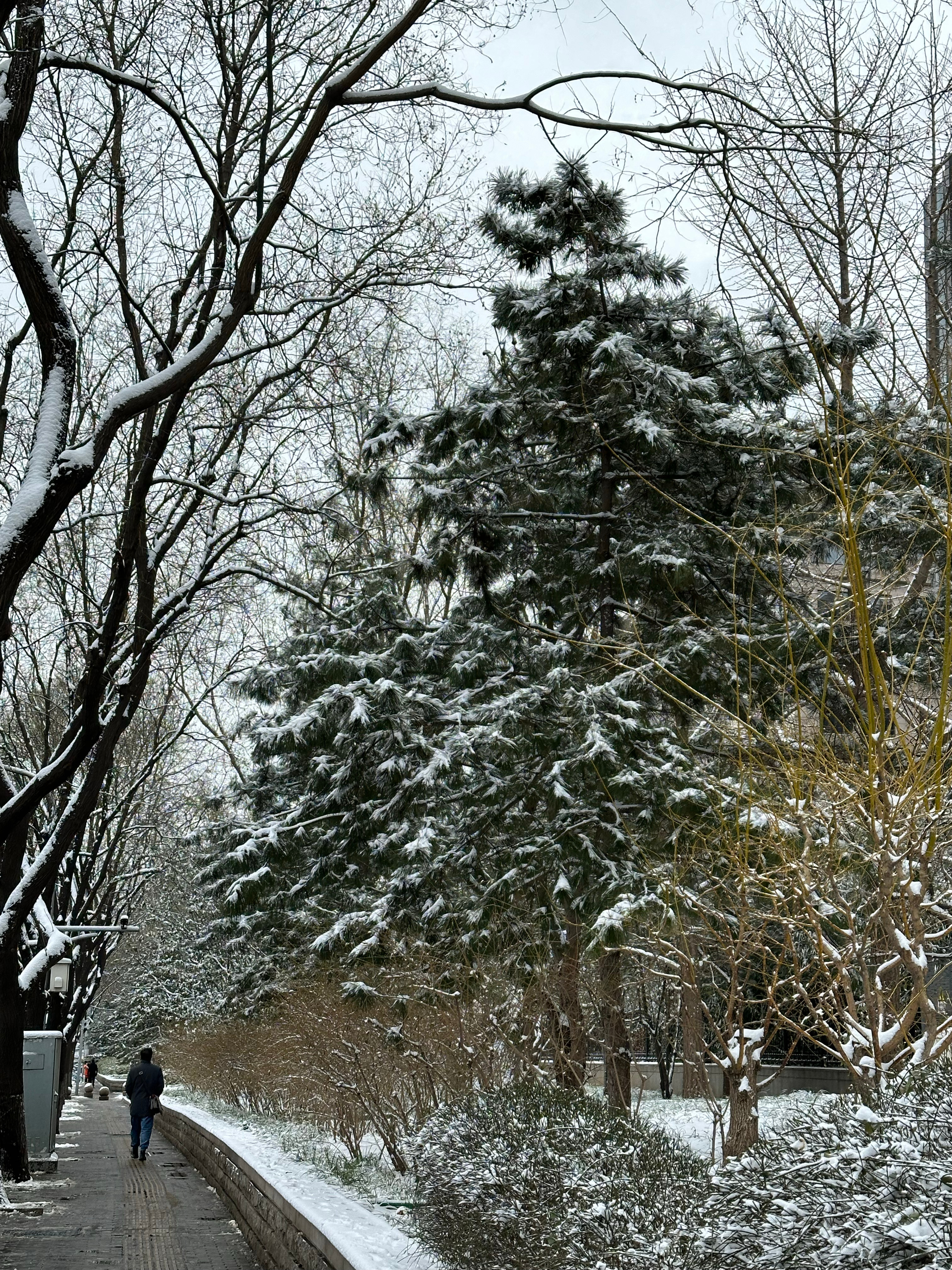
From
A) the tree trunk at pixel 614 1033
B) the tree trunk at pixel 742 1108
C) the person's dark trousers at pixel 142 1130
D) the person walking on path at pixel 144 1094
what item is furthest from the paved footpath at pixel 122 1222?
the tree trunk at pixel 742 1108

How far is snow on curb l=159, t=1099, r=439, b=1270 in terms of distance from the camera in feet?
24.8

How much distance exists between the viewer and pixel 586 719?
12.2m

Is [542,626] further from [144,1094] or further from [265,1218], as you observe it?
[144,1094]

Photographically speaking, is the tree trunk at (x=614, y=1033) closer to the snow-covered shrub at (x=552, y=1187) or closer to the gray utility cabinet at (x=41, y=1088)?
the snow-covered shrub at (x=552, y=1187)

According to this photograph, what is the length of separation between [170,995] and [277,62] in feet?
155

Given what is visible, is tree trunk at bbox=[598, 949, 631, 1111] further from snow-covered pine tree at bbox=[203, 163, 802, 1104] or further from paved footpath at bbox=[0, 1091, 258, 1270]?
paved footpath at bbox=[0, 1091, 258, 1270]

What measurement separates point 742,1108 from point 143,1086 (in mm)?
14346

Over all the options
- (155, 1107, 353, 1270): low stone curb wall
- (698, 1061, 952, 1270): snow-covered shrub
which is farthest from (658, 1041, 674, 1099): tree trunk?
(698, 1061, 952, 1270): snow-covered shrub

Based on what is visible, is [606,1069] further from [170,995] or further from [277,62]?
[170,995]

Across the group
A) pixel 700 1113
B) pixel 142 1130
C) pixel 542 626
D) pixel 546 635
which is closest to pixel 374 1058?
pixel 542 626

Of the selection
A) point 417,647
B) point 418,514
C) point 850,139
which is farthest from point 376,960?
point 850,139

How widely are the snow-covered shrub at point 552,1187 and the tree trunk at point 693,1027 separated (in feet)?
3.13

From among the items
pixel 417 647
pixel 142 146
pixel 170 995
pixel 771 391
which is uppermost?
pixel 142 146

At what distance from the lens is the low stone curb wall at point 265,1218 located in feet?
27.1
